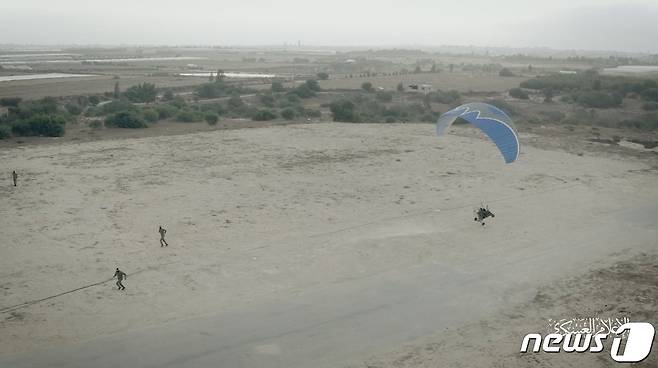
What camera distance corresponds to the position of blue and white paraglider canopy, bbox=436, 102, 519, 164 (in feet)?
64.4

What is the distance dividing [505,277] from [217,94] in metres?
55.8

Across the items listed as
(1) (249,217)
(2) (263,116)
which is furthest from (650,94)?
(1) (249,217)

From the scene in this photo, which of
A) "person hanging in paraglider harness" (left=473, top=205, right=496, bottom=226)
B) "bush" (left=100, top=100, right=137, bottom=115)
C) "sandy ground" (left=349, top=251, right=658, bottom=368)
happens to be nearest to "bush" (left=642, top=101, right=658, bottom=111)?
"person hanging in paraglider harness" (left=473, top=205, right=496, bottom=226)

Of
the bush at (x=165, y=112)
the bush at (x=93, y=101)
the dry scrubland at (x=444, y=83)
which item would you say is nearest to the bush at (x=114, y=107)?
the bush at (x=165, y=112)

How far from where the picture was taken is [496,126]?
20.5 metres

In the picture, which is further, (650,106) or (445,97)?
(445,97)

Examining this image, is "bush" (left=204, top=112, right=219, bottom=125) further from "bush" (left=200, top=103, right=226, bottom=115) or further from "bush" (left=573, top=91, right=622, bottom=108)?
"bush" (left=573, top=91, right=622, bottom=108)

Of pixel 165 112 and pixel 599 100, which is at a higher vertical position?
pixel 599 100

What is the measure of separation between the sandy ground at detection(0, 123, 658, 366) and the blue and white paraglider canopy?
297 centimetres

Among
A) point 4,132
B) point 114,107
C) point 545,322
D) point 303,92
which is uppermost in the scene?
point 303,92

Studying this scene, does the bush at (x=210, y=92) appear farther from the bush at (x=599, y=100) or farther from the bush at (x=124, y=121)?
the bush at (x=599, y=100)

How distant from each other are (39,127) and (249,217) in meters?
23.8

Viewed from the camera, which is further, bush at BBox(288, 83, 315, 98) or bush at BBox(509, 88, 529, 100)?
bush at BBox(509, 88, 529, 100)

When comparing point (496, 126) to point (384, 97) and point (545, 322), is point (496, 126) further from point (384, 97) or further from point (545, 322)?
point (384, 97)
